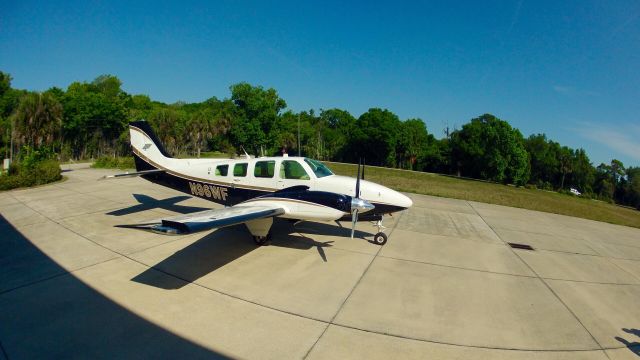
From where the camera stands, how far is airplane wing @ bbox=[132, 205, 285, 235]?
5.79 m

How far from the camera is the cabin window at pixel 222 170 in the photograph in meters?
11.2

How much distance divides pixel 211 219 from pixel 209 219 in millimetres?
44

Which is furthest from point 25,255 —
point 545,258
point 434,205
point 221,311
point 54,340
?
point 434,205

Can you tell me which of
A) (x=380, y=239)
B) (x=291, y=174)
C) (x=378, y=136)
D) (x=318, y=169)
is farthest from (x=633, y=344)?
(x=378, y=136)

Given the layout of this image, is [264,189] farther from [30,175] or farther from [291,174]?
[30,175]

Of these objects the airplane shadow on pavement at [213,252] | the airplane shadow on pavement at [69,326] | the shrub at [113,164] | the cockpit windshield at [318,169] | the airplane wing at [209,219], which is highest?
the cockpit windshield at [318,169]

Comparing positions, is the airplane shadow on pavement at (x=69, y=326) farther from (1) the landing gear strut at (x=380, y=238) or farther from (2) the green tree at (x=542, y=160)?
(2) the green tree at (x=542, y=160)

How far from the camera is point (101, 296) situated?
628cm

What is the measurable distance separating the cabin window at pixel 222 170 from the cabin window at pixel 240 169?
1.17 feet

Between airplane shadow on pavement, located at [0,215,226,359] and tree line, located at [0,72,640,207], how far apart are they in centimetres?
3611

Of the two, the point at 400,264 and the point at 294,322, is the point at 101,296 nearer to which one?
the point at 294,322

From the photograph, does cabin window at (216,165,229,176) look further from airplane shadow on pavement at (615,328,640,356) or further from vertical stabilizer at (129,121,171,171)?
airplane shadow on pavement at (615,328,640,356)

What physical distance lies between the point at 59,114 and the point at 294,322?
43.5 metres

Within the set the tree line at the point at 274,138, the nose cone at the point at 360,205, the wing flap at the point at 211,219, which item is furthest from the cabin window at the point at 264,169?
the tree line at the point at 274,138
